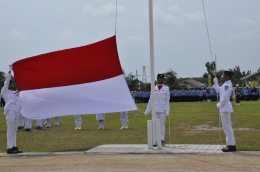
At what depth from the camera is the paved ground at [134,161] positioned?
9383mm

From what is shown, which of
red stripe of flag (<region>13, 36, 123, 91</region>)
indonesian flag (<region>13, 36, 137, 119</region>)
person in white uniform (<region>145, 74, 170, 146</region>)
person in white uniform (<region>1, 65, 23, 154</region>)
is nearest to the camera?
person in white uniform (<region>1, 65, 23, 154</region>)

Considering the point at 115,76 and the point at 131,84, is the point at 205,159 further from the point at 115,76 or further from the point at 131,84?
the point at 131,84

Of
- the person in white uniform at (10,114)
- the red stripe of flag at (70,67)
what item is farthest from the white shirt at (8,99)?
the red stripe of flag at (70,67)

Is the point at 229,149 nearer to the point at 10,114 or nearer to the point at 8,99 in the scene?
the point at 10,114

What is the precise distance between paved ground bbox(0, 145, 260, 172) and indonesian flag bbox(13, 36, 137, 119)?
3.92 ft

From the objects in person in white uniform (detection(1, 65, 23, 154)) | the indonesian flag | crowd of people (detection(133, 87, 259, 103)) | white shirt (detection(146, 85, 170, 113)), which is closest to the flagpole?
the indonesian flag

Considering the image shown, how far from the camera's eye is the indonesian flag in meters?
12.7

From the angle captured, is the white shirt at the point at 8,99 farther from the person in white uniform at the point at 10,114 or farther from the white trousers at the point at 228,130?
the white trousers at the point at 228,130

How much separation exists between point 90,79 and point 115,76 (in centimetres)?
64

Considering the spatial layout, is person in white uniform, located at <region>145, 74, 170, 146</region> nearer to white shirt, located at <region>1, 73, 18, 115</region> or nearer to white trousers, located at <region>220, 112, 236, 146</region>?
white trousers, located at <region>220, 112, 236, 146</region>

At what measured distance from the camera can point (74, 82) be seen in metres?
12.8

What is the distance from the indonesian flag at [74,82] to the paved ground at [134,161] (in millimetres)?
1195

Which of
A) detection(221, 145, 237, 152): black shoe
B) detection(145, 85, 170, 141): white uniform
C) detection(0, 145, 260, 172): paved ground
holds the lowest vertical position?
detection(0, 145, 260, 172): paved ground

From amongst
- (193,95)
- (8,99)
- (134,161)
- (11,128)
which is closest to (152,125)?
(134,161)
